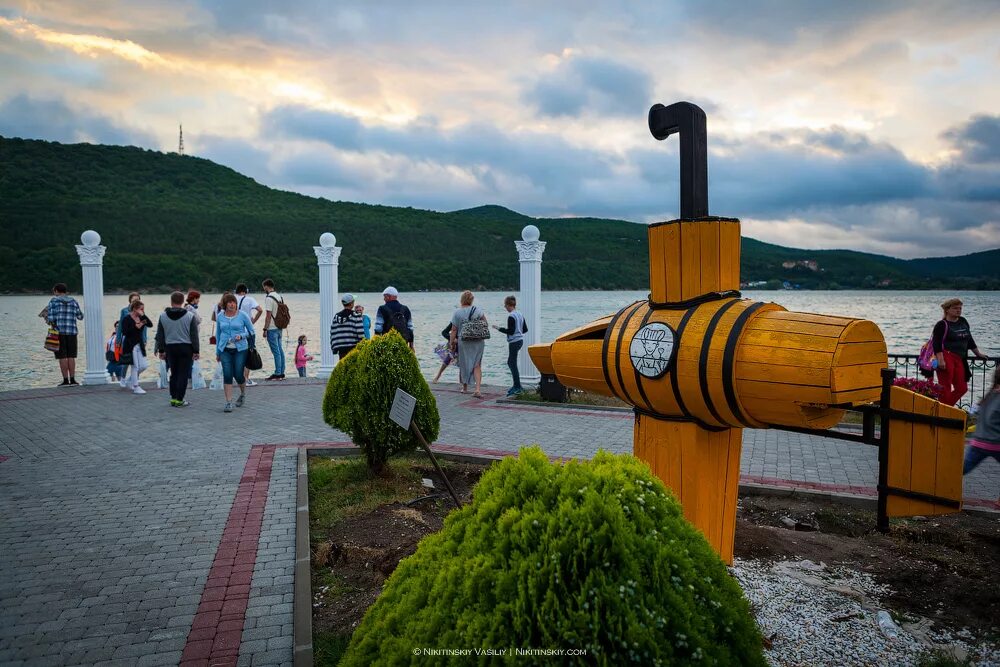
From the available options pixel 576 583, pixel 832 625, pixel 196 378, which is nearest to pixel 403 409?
pixel 832 625

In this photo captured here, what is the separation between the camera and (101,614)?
12.4 ft

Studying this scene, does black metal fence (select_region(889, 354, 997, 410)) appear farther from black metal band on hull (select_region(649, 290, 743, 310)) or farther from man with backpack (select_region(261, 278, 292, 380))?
man with backpack (select_region(261, 278, 292, 380))

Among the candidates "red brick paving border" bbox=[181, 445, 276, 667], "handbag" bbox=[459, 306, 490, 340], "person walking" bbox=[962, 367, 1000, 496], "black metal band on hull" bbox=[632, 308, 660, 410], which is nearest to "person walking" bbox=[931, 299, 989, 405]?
"person walking" bbox=[962, 367, 1000, 496]

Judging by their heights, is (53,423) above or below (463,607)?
below

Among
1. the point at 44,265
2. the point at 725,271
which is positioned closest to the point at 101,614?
the point at 725,271

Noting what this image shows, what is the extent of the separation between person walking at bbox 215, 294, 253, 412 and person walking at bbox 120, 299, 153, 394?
6.70 ft

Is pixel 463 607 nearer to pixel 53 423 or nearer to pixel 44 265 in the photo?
pixel 53 423

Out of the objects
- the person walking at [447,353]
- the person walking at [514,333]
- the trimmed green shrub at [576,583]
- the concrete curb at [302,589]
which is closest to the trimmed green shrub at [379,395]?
the concrete curb at [302,589]

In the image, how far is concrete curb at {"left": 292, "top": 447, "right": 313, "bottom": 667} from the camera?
3314 mm

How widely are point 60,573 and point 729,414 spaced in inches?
177

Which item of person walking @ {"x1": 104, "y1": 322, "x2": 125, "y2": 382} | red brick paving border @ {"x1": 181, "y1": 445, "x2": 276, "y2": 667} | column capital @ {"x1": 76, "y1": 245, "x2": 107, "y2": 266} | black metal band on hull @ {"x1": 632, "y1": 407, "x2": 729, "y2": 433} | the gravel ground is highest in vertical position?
column capital @ {"x1": 76, "y1": 245, "x2": 107, "y2": 266}

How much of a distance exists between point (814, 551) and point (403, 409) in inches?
125

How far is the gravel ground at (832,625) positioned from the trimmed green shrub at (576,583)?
2021 mm

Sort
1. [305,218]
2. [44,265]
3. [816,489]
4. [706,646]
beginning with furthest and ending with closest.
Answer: [305,218] → [44,265] → [816,489] → [706,646]
